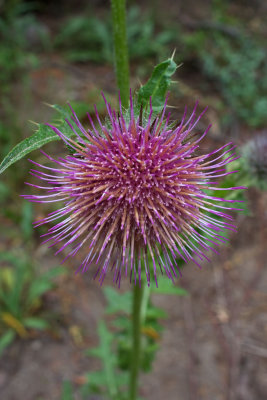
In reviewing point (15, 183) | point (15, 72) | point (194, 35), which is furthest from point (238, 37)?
point (15, 183)

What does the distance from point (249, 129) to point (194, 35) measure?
7.46 ft

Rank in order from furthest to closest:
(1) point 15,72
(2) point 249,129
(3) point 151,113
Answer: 1. (1) point 15,72
2. (2) point 249,129
3. (3) point 151,113

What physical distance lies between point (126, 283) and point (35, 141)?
11.2 feet

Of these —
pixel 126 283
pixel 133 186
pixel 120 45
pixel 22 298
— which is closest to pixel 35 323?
pixel 22 298

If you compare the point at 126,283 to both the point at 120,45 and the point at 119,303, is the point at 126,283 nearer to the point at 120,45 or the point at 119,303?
the point at 119,303

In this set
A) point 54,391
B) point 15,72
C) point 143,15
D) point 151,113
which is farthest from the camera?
point 143,15

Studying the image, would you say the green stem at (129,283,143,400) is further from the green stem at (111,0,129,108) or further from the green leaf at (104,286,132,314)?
the green stem at (111,0,129,108)

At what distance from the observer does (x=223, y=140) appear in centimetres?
562

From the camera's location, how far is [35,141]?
182 cm

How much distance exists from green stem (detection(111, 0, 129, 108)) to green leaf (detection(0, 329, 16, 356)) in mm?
3058

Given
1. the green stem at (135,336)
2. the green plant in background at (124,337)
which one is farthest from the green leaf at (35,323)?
the green stem at (135,336)

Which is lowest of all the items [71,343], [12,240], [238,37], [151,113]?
[71,343]

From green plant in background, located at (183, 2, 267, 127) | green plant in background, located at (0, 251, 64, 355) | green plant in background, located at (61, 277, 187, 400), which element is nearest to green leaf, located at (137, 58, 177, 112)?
green plant in background, located at (61, 277, 187, 400)

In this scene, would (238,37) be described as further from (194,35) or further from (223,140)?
(223,140)
